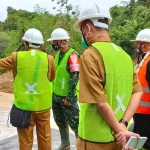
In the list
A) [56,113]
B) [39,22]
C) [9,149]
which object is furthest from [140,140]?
[39,22]

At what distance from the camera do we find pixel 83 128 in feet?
7.91

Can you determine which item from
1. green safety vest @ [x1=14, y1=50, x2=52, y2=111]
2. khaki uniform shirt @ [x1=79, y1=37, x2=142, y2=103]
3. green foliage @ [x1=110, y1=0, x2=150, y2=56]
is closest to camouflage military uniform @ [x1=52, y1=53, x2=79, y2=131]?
green safety vest @ [x1=14, y1=50, x2=52, y2=111]

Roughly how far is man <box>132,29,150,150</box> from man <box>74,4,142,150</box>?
36.3 inches

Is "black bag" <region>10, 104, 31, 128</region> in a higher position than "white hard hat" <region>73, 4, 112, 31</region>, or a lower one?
lower

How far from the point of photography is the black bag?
4125mm

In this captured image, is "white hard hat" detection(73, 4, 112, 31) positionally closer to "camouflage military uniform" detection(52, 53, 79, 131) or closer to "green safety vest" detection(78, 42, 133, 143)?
"green safety vest" detection(78, 42, 133, 143)

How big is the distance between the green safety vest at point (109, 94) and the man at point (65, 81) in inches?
87.0

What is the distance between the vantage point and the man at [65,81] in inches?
185

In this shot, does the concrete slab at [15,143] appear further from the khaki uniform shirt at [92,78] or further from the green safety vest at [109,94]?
the khaki uniform shirt at [92,78]

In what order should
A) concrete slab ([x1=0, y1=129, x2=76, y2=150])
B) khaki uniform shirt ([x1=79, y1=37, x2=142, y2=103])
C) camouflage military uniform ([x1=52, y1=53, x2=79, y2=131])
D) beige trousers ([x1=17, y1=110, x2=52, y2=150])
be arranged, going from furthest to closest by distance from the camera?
concrete slab ([x1=0, y1=129, x2=76, y2=150]), camouflage military uniform ([x1=52, y1=53, x2=79, y2=131]), beige trousers ([x1=17, y1=110, x2=52, y2=150]), khaki uniform shirt ([x1=79, y1=37, x2=142, y2=103])

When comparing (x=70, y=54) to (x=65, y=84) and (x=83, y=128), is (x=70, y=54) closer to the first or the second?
(x=65, y=84)

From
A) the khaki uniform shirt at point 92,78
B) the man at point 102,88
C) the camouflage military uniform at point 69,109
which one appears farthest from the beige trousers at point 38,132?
the khaki uniform shirt at point 92,78

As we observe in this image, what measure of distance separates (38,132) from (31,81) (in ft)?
2.66

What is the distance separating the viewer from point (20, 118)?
162 inches
